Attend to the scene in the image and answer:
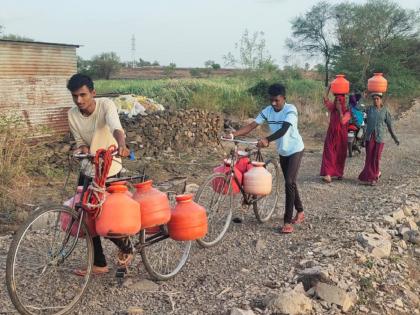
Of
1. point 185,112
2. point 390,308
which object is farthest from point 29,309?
point 185,112

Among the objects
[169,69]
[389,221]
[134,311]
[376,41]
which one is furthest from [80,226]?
[169,69]

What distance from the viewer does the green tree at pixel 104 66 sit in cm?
4651

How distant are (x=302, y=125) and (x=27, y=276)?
47.1ft

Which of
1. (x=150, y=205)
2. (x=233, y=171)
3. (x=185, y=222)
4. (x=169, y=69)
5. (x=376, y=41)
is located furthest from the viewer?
(x=169, y=69)

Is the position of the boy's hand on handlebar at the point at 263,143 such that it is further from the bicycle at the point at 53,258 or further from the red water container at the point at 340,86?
the red water container at the point at 340,86

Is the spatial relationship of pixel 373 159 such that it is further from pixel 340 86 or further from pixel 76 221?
pixel 76 221

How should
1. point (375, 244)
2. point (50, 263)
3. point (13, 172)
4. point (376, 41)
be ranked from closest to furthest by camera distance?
1. point (50, 263)
2. point (375, 244)
3. point (13, 172)
4. point (376, 41)

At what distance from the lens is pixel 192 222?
166 inches

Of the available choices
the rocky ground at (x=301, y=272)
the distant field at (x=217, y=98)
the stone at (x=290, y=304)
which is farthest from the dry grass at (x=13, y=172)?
the distant field at (x=217, y=98)

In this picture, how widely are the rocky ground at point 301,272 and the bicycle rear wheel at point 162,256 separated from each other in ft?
0.32

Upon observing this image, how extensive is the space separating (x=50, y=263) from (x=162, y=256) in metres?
1.31

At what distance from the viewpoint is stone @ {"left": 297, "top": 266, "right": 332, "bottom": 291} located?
4.26 metres

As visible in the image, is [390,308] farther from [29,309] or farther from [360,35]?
[360,35]

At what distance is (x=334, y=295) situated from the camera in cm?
400
